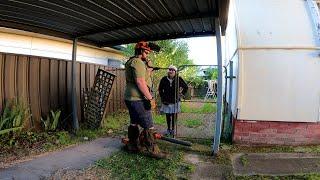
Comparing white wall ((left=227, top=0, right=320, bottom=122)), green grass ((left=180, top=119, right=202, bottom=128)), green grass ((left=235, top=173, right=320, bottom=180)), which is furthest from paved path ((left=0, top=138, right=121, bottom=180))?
green grass ((left=180, top=119, right=202, bottom=128))

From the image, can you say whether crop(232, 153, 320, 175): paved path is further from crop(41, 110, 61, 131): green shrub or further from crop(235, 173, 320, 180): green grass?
crop(41, 110, 61, 131): green shrub

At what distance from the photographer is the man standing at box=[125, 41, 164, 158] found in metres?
6.28

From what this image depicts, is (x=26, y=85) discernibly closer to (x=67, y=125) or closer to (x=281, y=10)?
(x=67, y=125)

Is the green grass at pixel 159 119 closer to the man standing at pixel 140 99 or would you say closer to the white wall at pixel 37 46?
the man standing at pixel 140 99

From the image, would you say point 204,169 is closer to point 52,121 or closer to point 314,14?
point 52,121

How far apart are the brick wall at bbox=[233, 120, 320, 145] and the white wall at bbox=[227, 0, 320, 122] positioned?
141 mm

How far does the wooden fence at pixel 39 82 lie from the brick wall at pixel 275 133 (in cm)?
434

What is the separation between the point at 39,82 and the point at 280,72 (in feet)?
17.4

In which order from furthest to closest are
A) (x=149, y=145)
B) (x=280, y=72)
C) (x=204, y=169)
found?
(x=280, y=72) < (x=149, y=145) < (x=204, y=169)

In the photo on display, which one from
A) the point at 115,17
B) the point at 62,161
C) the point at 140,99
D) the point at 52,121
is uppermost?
the point at 115,17

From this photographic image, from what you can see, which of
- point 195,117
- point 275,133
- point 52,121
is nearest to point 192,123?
point 195,117

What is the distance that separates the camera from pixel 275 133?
7594mm

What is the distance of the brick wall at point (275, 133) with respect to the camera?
24.7 feet

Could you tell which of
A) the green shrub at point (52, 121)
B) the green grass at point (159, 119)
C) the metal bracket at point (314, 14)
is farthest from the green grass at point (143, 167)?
the green grass at point (159, 119)
